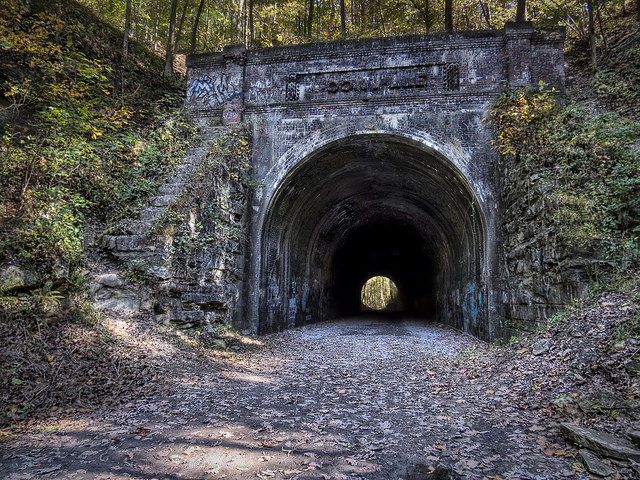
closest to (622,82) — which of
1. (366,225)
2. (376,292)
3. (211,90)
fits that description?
(366,225)

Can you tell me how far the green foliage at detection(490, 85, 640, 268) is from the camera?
19.2 ft

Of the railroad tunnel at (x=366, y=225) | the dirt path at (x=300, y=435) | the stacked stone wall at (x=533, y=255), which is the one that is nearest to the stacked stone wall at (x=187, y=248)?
the railroad tunnel at (x=366, y=225)

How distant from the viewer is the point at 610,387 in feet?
12.3

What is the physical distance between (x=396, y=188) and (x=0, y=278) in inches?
501

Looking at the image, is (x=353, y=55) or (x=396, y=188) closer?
(x=353, y=55)

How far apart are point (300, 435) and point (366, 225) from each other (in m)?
16.7

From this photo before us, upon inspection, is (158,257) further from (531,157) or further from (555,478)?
(531,157)

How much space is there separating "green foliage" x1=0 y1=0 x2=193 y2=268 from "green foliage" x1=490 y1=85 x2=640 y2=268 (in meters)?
8.33

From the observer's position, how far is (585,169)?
6777mm

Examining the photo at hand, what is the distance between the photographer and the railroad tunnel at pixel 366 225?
11188mm

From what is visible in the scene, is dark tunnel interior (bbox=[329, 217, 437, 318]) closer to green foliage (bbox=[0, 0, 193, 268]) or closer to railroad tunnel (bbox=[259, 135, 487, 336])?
railroad tunnel (bbox=[259, 135, 487, 336])

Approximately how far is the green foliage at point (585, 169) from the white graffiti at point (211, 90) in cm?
858

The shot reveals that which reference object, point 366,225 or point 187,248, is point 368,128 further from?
point 366,225

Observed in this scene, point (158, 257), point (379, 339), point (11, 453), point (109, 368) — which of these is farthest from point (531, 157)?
point (11, 453)
